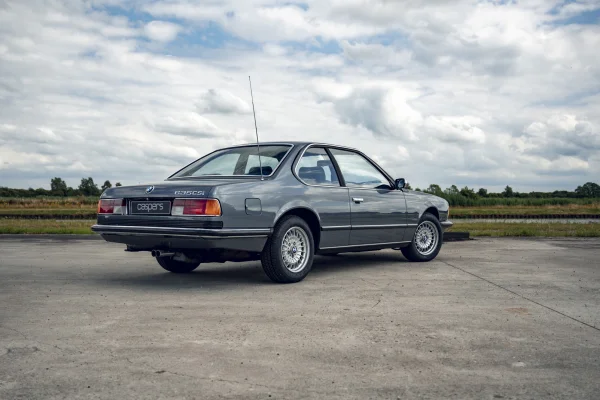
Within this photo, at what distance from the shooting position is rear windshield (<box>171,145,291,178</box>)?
7.31m

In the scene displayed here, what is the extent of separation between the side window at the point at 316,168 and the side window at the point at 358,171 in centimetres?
20

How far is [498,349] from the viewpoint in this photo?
13.3 feet

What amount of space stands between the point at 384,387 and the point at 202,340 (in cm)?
149

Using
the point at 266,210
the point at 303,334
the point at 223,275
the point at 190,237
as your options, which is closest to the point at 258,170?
the point at 266,210

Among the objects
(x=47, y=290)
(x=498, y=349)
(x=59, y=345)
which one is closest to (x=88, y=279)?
(x=47, y=290)

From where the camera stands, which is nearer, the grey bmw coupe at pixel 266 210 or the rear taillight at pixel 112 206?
the grey bmw coupe at pixel 266 210

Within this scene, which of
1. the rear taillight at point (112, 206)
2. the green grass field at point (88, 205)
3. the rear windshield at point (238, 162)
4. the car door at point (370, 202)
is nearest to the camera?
the rear taillight at point (112, 206)

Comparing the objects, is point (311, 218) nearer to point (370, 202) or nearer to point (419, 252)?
point (370, 202)

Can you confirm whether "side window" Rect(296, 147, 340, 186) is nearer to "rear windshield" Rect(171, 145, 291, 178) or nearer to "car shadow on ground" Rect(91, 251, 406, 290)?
"rear windshield" Rect(171, 145, 291, 178)

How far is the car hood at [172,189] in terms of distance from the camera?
20.9 ft

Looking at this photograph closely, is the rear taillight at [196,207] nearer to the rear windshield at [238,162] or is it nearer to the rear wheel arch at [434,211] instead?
the rear windshield at [238,162]

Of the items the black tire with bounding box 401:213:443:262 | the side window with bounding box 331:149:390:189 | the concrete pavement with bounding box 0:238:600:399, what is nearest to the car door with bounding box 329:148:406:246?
the side window with bounding box 331:149:390:189

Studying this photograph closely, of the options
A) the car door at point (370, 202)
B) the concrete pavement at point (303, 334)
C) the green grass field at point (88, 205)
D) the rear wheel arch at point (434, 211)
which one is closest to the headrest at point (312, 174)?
the car door at point (370, 202)

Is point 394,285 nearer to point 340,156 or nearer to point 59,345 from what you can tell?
point 340,156
